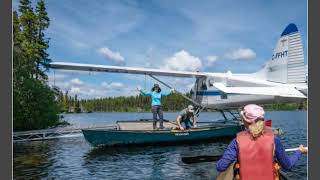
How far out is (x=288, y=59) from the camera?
16.3 meters

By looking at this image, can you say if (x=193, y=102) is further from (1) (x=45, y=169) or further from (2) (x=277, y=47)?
(1) (x=45, y=169)

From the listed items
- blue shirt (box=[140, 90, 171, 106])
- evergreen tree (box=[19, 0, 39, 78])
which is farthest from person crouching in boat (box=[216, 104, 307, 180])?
evergreen tree (box=[19, 0, 39, 78])

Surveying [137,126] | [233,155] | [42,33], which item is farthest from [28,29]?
[233,155]

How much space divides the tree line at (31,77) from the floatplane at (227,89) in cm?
259

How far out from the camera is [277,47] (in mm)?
17031

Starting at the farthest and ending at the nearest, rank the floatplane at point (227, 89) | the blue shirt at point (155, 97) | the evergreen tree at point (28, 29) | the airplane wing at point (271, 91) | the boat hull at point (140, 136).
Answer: the evergreen tree at point (28, 29), the airplane wing at point (271, 91), the blue shirt at point (155, 97), the floatplane at point (227, 89), the boat hull at point (140, 136)

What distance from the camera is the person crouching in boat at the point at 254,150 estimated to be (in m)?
2.84

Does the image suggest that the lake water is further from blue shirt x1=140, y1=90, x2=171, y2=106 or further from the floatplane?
blue shirt x1=140, y1=90, x2=171, y2=106

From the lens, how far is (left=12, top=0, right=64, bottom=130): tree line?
18.4m

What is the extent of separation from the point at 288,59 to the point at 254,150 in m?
14.5

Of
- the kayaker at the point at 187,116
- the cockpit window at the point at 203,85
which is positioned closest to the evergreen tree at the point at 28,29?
the cockpit window at the point at 203,85

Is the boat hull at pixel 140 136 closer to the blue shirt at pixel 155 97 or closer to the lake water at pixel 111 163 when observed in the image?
the lake water at pixel 111 163

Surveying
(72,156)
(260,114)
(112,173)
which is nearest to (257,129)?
(260,114)

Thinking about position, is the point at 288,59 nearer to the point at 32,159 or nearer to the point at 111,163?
the point at 111,163
